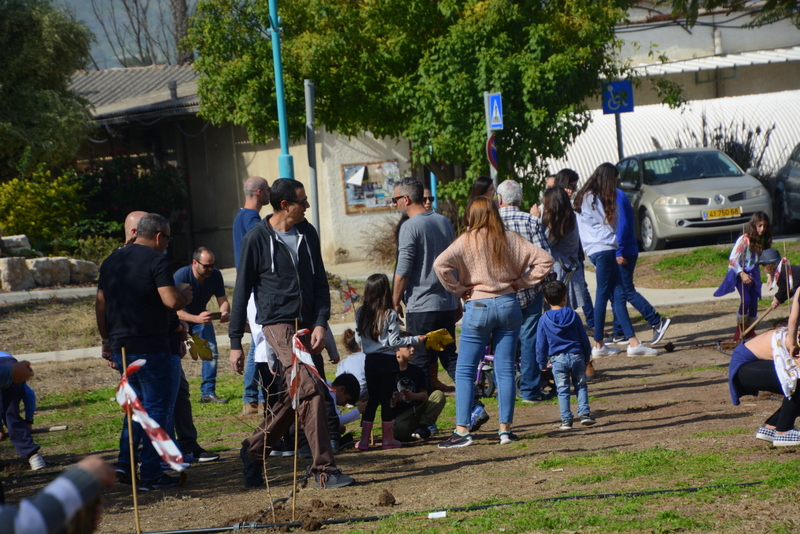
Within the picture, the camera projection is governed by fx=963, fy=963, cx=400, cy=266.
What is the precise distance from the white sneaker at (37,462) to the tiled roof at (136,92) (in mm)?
15739

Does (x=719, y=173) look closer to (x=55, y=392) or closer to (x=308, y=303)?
(x=55, y=392)

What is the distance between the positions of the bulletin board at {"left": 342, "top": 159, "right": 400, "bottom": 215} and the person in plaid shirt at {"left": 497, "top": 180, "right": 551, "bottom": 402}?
40.5ft

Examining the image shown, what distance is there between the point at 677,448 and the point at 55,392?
22.7 feet

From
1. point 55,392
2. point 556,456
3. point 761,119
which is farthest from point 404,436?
point 761,119

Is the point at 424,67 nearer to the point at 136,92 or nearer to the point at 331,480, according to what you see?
the point at 331,480

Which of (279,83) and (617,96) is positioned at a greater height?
(279,83)

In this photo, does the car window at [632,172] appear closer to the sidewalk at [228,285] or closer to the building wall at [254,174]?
the sidewalk at [228,285]

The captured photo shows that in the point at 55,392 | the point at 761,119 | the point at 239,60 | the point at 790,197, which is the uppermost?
the point at 239,60

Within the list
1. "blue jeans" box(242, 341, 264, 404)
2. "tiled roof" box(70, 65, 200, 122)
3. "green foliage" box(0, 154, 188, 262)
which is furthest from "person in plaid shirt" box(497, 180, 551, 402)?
"tiled roof" box(70, 65, 200, 122)

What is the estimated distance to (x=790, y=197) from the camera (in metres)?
18.5

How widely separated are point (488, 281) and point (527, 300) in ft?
4.95

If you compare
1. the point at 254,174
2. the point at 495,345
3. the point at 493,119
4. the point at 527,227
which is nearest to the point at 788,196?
the point at 493,119

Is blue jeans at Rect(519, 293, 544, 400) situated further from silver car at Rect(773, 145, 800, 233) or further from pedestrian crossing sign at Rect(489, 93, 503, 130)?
silver car at Rect(773, 145, 800, 233)

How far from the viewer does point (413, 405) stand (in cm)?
709
